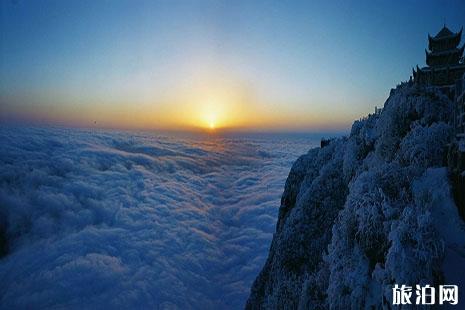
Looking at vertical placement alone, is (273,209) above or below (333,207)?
below

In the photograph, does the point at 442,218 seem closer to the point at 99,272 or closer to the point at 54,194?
the point at 99,272

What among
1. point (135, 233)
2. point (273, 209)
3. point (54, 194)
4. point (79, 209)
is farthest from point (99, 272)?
point (273, 209)

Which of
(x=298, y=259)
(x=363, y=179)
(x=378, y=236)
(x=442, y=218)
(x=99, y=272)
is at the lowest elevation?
(x=99, y=272)

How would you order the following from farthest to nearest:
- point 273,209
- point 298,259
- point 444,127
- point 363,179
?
1. point 273,209
2. point 298,259
3. point 444,127
4. point 363,179

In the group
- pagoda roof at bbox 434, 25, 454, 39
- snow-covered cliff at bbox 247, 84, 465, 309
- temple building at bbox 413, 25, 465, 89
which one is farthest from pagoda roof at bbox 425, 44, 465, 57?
snow-covered cliff at bbox 247, 84, 465, 309

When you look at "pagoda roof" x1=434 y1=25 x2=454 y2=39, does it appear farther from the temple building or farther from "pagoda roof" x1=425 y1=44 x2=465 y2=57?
"pagoda roof" x1=425 y1=44 x2=465 y2=57

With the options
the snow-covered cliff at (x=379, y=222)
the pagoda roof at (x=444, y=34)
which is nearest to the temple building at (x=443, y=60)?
the pagoda roof at (x=444, y=34)

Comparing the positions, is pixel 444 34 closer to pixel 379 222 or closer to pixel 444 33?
pixel 444 33
